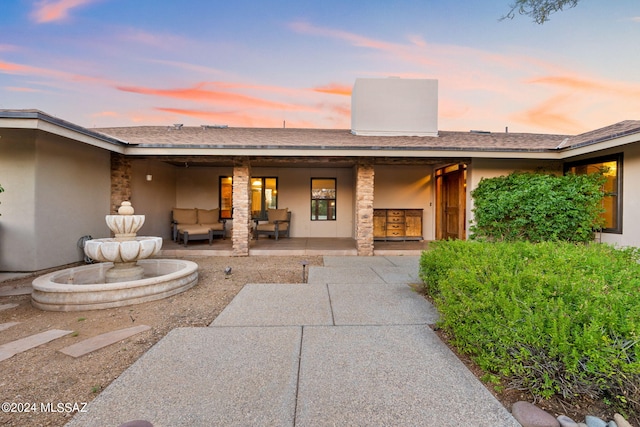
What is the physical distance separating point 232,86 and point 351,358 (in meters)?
10.2

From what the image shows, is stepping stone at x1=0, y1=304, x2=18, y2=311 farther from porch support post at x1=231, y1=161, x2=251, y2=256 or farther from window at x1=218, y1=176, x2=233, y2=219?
window at x1=218, y1=176, x2=233, y2=219

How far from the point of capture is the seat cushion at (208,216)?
947 centimetres

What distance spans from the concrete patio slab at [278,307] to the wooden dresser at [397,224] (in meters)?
5.78

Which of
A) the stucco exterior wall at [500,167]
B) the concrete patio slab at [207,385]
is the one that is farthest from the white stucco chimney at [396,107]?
the concrete patio slab at [207,385]

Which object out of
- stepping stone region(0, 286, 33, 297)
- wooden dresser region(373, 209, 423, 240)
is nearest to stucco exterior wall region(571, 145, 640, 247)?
wooden dresser region(373, 209, 423, 240)

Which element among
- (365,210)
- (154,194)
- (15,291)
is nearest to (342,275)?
(365,210)

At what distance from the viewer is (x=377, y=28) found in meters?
8.45

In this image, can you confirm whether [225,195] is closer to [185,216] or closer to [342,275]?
[185,216]

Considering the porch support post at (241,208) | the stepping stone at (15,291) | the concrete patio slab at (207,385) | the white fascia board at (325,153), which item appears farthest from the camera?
the porch support post at (241,208)

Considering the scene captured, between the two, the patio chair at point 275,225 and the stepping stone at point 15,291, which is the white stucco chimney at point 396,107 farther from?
the stepping stone at point 15,291

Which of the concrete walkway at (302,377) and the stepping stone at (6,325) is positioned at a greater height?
the concrete walkway at (302,377)

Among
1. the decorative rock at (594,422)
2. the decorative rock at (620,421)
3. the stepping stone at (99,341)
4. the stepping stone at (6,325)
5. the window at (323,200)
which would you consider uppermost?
the window at (323,200)

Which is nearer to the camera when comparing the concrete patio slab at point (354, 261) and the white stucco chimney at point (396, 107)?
the concrete patio slab at point (354, 261)

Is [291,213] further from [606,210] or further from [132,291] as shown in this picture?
[606,210]
